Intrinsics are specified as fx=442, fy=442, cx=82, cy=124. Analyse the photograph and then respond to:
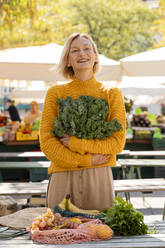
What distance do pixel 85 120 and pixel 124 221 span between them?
713 millimetres

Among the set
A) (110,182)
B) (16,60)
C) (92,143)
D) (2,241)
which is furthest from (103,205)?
(16,60)

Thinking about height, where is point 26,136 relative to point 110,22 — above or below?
below

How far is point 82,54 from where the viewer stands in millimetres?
3104

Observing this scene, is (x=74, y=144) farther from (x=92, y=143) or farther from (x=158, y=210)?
(x=158, y=210)

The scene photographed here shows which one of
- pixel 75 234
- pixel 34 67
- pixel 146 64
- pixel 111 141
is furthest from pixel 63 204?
pixel 34 67

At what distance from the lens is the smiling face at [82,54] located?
3.12m

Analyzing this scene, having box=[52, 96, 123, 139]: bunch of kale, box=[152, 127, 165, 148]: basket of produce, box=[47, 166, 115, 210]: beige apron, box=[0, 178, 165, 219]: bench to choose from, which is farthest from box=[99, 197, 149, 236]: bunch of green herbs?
box=[152, 127, 165, 148]: basket of produce

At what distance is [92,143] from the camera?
9.84 ft

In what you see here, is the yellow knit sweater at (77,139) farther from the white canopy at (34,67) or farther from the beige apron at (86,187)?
the white canopy at (34,67)

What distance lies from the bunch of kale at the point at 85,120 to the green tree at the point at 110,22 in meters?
29.4

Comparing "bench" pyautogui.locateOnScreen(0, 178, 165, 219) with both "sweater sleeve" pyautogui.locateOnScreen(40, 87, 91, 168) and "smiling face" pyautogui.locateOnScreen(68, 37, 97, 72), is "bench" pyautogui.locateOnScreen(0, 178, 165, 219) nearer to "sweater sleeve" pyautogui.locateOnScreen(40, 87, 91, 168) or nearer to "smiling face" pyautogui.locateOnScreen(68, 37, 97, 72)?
"sweater sleeve" pyautogui.locateOnScreen(40, 87, 91, 168)

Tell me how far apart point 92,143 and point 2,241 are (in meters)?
0.86

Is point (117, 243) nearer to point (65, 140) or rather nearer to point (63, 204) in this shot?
point (63, 204)

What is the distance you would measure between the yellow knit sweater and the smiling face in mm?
131
